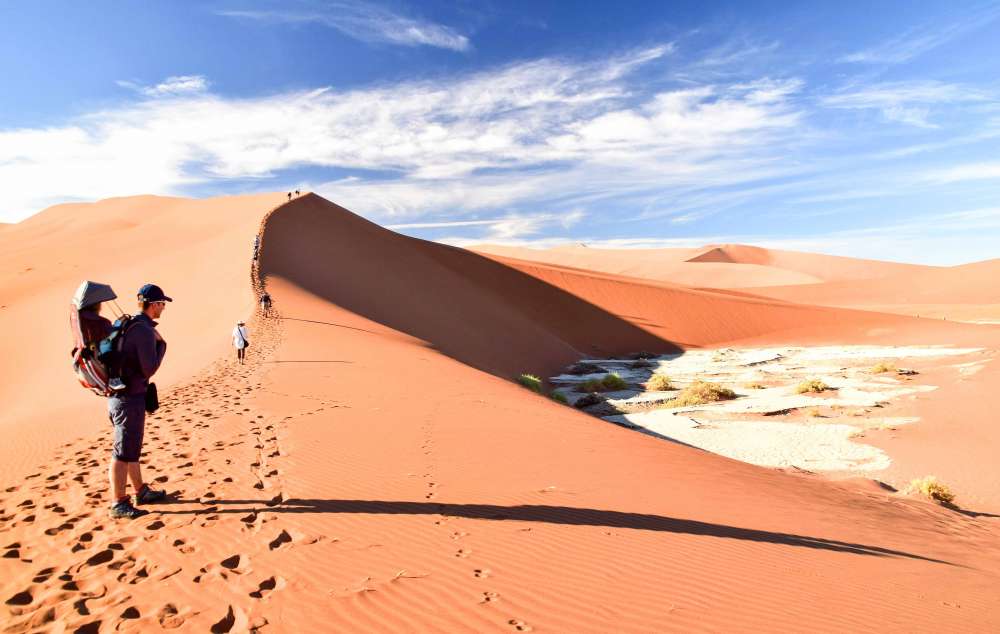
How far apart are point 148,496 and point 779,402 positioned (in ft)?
52.2

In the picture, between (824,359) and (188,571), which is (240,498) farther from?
(824,359)

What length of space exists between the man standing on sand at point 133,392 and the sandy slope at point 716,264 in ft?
279

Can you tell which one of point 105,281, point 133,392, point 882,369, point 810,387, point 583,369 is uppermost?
point 105,281

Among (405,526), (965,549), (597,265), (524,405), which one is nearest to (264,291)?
(524,405)

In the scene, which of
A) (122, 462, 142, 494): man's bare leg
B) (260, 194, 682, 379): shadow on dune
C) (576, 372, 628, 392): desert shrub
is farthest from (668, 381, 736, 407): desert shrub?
(122, 462, 142, 494): man's bare leg

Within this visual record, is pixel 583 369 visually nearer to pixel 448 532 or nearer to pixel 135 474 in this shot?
pixel 448 532

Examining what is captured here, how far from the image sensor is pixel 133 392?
4.62 metres

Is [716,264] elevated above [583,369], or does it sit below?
above

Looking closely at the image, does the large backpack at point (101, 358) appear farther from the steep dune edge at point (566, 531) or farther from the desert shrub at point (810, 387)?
the desert shrub at point (810, 387)

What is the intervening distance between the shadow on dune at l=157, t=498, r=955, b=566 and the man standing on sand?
0.44 meters

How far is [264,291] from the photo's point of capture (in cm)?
2134

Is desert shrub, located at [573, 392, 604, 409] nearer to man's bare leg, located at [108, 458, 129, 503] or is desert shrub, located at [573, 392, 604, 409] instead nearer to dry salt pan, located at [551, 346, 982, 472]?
dry salt pan, located at [551, 346, 982, 472]

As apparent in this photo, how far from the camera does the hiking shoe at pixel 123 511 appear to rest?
4.72 metres

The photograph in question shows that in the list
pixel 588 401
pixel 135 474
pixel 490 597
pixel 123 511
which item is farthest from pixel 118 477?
pixel 588 401
